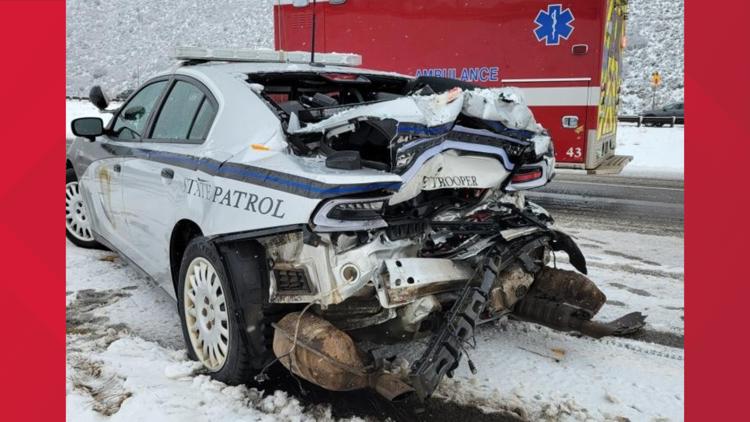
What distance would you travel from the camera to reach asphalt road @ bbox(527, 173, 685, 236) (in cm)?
727

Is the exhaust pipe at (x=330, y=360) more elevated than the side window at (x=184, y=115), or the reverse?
the side window at (x=184, y=115)

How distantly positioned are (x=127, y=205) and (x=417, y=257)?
88.8 inches

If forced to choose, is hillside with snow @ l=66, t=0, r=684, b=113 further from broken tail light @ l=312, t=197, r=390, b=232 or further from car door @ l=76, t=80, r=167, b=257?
broken tail light @ l=312, t=197, r=390, b=232

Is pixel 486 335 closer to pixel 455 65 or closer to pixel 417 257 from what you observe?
pixel 417 257

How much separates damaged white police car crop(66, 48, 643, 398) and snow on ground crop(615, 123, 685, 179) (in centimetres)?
1003

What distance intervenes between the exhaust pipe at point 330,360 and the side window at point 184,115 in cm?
131

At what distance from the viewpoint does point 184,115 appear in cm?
368

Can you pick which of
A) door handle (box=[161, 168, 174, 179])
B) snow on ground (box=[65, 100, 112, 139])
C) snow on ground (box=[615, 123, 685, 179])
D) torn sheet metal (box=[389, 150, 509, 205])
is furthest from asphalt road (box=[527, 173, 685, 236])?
snow on ground (box=[65, 100, 112, 139])

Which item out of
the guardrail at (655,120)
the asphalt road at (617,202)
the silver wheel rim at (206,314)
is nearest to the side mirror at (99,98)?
the silver wheel rim at (206,314)

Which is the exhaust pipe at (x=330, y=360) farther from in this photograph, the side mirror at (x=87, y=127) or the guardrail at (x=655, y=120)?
the guardrail at (x=655, y=120)

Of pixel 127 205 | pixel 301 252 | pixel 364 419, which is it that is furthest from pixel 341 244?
pixel 127 205

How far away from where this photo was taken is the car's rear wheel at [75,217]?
5434 mm

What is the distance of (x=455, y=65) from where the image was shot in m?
8.63

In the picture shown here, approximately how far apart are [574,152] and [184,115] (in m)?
5.86
